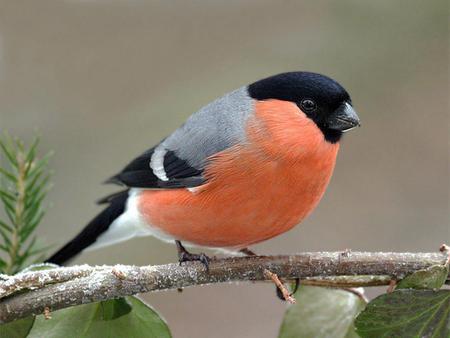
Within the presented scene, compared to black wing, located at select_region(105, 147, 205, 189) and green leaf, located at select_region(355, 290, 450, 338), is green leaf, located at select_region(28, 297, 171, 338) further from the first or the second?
black wing, located at select_region(105, 147, 205, 189)

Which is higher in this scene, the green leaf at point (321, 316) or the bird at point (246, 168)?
the bird at point (246, 168)

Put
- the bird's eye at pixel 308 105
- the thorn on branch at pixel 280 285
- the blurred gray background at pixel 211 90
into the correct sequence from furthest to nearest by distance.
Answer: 1. the blurred gray background at pixel 211 90
2. the bird's eye at pixel 308 105
3. the thorn on branch at pixel 280 285

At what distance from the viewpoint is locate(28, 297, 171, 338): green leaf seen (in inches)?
45.3

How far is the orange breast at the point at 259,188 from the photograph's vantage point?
1492mm

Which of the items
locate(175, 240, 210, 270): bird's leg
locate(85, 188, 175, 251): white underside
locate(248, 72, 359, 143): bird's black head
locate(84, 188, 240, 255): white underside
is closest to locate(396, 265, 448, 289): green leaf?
locate(175, 240, 210, 270): bird's leg

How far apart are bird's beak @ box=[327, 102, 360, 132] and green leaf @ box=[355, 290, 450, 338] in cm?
55

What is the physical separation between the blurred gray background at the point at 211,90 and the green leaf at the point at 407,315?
74.1 inches

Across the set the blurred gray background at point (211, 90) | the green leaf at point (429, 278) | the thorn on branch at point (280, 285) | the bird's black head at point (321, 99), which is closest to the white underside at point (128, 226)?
the bird's black head at point (321, 99)

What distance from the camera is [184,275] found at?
1.22m

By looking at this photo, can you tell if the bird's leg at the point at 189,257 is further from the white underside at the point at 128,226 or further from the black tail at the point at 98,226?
the black tail at the point at 98,226

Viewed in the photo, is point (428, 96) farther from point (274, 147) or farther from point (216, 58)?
point (274, 147)

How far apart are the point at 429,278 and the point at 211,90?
6.97 ft

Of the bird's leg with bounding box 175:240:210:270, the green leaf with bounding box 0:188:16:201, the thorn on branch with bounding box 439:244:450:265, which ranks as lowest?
the bird's leg with bounding box 175:240:210:270

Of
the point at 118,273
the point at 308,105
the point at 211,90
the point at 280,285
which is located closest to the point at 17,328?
the point at 118,273
